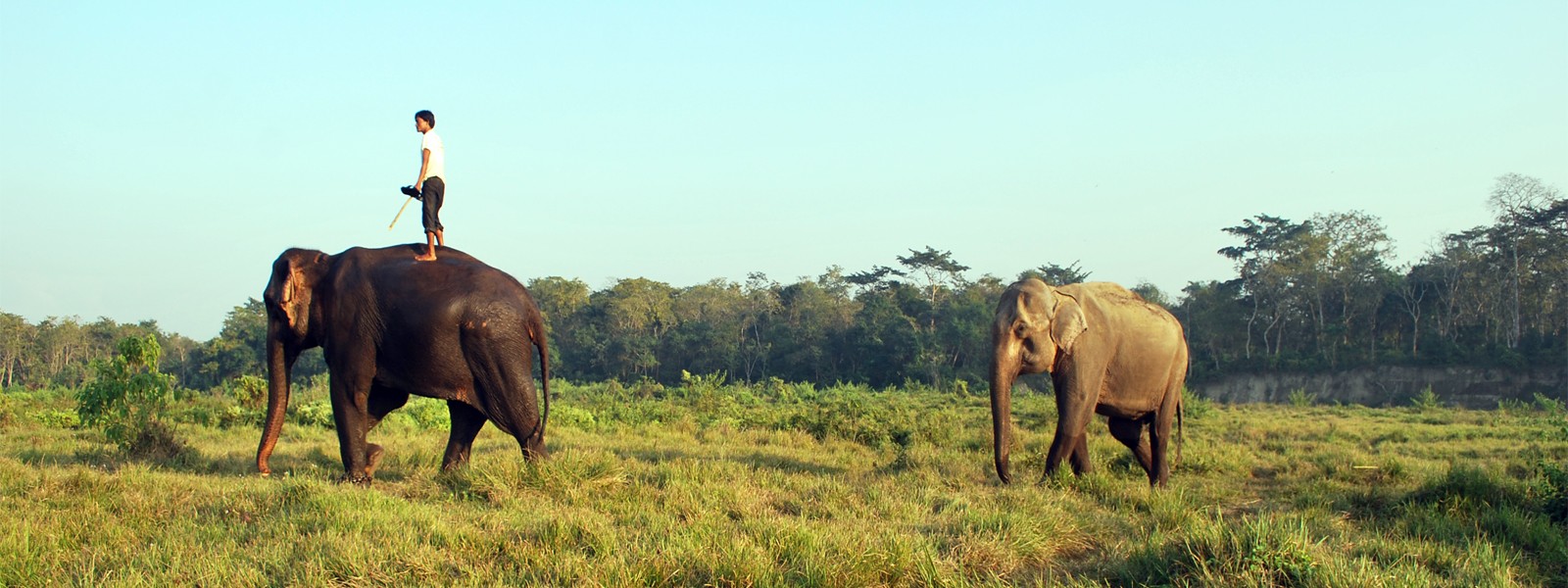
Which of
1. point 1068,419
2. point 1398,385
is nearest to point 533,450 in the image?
point 1068,419

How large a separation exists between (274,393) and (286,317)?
0.81m

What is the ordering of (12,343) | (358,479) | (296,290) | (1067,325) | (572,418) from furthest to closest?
1. (12,343)
2. (572,418)
3. (1067,325)
4. (296,290)
5. (358,479)

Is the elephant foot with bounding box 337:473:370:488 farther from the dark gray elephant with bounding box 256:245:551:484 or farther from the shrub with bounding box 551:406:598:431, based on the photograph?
the shrub with bounding box 551:406:598:431

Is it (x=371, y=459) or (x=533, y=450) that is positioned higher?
(x=533, y=450)

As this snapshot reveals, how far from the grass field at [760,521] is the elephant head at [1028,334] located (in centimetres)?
95

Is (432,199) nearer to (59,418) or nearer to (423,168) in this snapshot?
(423,168)

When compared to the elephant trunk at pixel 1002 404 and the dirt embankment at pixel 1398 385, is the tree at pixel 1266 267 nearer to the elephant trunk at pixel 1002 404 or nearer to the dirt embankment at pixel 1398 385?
the dirt embankment at pixel 1398 385

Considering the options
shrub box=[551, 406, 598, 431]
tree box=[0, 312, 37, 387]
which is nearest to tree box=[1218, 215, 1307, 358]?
shrub box=[551, 406, 598, 431]

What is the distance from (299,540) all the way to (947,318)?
49236 millimetres

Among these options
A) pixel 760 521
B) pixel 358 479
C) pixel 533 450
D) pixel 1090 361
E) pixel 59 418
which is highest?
pixel 1090 361

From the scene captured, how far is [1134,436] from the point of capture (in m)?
10.7

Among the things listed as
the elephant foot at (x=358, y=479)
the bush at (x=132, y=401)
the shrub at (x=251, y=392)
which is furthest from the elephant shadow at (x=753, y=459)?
the shrub at (x=251, y=392)

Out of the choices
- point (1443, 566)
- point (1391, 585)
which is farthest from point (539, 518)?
point (1443, 566)

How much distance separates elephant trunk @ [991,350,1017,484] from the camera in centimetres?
871
